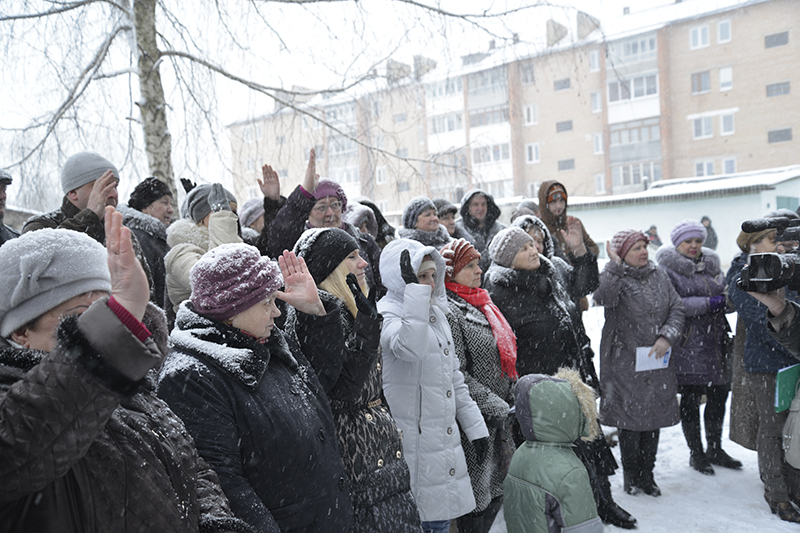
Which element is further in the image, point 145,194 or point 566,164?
point 566,164

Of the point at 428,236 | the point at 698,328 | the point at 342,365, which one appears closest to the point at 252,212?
the point at 428,236

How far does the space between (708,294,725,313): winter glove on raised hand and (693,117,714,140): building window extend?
3335 centimetres

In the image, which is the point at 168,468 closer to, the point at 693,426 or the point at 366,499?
the point at 366,499

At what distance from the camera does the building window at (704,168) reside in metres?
34.5

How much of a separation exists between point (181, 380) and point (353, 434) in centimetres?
86

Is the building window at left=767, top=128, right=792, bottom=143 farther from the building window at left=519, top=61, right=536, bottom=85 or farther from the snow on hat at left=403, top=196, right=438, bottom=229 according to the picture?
the snow on hat at left=403, top=196, right=438, bottom=229

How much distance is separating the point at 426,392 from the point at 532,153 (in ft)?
124

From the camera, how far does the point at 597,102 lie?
36.7 metres

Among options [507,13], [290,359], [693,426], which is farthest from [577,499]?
[507,13]

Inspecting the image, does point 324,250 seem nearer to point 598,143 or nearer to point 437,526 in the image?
point 437,526

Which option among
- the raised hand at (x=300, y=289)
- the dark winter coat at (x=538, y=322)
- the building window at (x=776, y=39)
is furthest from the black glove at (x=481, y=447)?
the building window at (x=776, y=39)

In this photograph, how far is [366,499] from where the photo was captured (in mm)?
2410

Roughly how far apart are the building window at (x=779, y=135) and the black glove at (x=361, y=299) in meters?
36.3

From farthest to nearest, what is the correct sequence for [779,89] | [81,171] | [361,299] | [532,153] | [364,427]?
[532,153] → [779,89] → [81,171] → [361,299] → [364,427]
